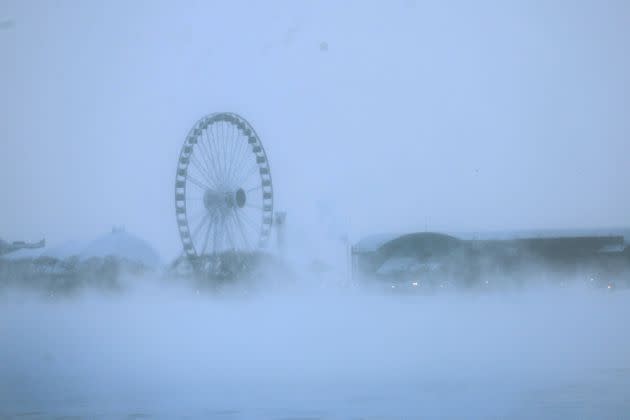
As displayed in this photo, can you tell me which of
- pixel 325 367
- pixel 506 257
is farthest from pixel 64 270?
pixel 325 367

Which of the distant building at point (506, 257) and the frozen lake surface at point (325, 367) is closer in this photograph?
the frozen lake surface at point (325, 367)

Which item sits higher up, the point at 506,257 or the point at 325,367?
the point at 506,257

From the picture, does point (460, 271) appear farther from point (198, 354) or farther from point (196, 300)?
point (198, 354)

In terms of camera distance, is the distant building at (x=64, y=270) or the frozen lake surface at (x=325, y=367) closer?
the frozen lake surface at (x=325, y=367)

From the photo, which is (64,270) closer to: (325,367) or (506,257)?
(506,257)

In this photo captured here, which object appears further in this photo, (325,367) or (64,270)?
(64,270)

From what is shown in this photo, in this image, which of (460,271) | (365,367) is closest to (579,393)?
(365,367)

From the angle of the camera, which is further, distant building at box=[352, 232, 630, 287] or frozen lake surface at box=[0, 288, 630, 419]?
distant building at box=[352, 232, 630, 287]

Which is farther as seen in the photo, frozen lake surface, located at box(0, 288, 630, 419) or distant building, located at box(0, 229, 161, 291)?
distant building, located at box(0, 229, 161, 291)
